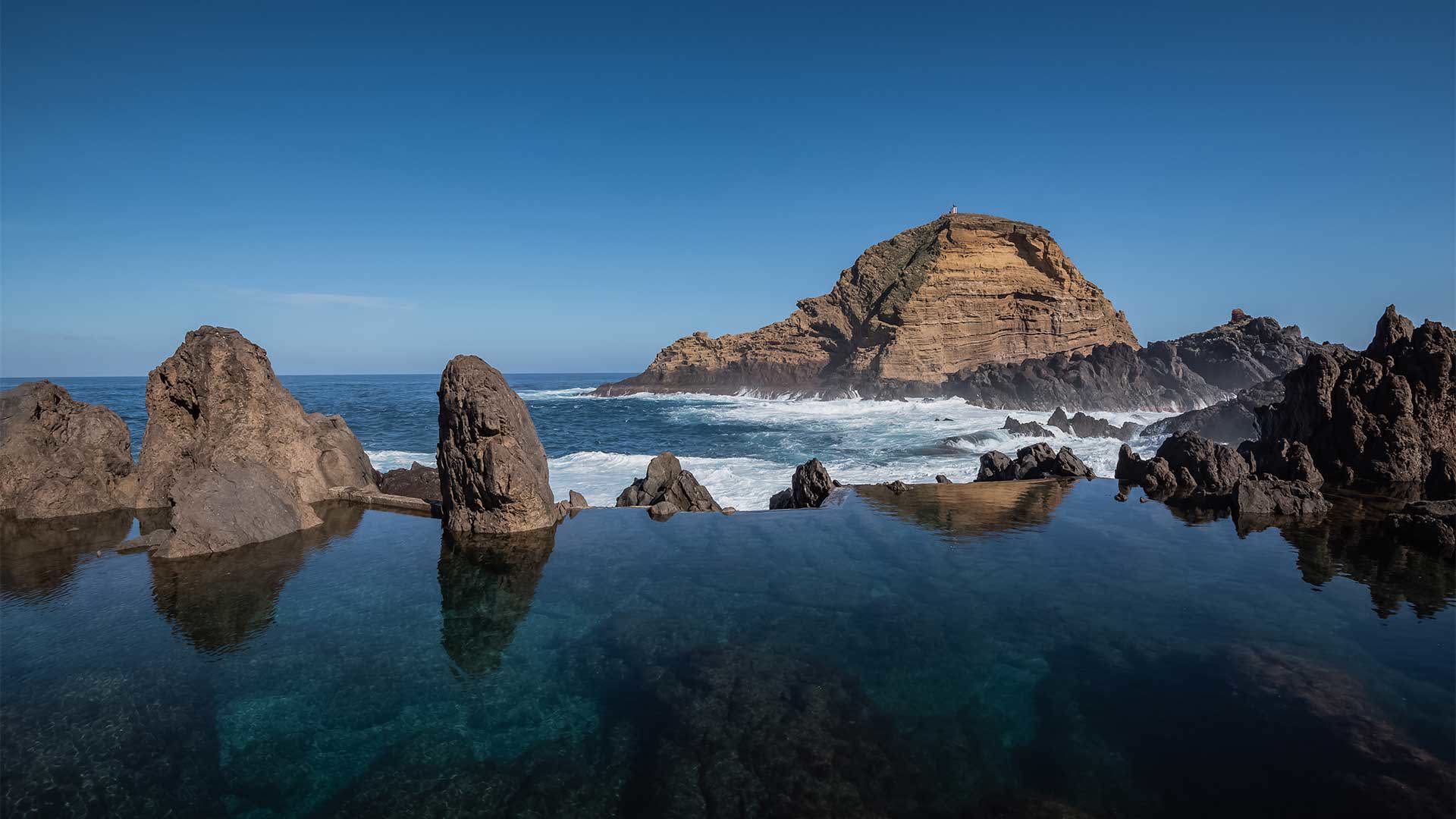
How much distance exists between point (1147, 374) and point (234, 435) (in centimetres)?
6550

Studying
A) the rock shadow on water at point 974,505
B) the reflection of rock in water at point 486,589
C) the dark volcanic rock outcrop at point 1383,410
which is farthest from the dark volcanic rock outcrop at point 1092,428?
the reflection of rock in water at point 486,589

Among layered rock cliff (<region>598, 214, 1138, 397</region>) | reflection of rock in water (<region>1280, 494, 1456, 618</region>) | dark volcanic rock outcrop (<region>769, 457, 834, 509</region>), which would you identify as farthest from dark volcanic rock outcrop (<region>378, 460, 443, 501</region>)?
layered rock cliff (<region>598, 214, 1138, 397</region>)

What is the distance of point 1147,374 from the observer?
2270 inches

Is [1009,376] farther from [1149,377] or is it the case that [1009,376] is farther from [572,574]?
[572,574]

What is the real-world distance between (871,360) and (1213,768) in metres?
75.7

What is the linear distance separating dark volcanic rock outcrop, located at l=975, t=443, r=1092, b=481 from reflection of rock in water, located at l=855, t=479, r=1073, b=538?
1.11 meters

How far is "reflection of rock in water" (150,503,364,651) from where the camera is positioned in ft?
28.9

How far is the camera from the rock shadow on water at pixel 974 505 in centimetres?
1410

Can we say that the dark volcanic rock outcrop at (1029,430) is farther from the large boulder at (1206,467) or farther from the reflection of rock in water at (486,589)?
the reflection of rock in water at (486,589)

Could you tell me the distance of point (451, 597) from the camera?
33.6 feet

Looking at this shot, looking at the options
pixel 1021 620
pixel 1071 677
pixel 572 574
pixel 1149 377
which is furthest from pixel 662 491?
pixel 1149 377

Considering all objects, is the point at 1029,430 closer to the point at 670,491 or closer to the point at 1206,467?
the point at 1206,467

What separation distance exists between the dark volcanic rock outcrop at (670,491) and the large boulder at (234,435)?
22.8ft

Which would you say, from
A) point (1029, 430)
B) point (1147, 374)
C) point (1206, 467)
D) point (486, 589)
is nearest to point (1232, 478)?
point (1206, 467)
